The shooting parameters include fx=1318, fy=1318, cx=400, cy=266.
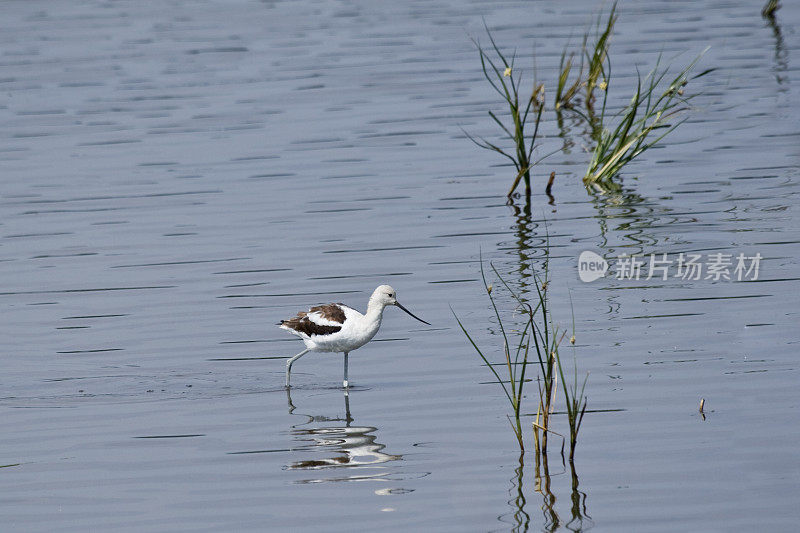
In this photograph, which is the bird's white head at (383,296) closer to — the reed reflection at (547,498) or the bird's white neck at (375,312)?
the bird's white neck at (375,312)

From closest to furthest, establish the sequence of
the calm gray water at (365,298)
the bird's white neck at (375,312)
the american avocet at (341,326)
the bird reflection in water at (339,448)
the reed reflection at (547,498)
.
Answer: the reed reflection at (547,498)
the calm gray water at (365,298)
the bird reflection in water at (339,448)
the american avocet at (341,326)
the bird's white neck at (375,312)

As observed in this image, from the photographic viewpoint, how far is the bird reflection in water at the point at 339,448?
8328mm

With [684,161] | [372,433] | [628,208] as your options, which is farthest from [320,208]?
[372,433]

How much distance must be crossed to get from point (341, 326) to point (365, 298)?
8.00 ft

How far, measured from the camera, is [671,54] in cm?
2500

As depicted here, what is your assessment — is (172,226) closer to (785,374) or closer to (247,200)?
(247,200)

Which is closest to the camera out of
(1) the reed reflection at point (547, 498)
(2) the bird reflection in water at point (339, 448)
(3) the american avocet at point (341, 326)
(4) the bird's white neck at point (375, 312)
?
(1) the reed reflection at point (547, 498)

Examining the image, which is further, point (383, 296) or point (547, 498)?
point (383, 296)

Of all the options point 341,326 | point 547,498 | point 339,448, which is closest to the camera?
point 547,498

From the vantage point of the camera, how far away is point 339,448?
877 cm

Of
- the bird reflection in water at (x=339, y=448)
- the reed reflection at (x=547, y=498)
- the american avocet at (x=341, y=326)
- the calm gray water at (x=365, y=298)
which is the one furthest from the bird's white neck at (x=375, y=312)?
the reed reflection at (x=547, y=498)

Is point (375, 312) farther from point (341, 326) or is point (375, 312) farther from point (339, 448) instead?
point (339, 448)

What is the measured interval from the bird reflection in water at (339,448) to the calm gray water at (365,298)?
0.03m

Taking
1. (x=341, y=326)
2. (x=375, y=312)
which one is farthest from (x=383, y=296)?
(x=341, y=326)
